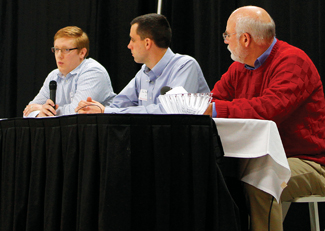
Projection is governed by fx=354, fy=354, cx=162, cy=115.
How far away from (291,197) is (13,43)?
10.6ft

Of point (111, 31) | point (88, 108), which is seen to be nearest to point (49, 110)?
point (88, 108)

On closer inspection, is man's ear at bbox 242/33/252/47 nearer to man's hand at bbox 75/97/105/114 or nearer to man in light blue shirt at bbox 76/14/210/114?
man in light blue shirt at bbox 76/14/210/114

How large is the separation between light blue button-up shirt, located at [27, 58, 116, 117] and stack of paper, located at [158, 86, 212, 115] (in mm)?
1115

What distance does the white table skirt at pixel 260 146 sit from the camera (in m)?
1.23

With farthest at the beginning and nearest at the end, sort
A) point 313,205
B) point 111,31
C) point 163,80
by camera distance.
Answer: point 111,31, point 163,80, point 313,205

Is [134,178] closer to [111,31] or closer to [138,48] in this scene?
[138,48]

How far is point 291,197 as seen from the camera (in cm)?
142

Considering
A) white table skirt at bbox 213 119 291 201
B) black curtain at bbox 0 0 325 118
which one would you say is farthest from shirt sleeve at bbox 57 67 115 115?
white table skirt at bbox 213 119 291 201

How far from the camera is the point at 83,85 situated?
96.6 inches

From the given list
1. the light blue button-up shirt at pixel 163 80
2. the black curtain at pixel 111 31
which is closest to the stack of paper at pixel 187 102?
the light blue button-up shirt at pixel 163 80

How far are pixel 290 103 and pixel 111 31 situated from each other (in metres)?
2.32

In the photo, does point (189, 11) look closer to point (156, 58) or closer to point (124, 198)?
point (156, 58)

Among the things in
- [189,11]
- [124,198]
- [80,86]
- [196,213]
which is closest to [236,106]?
[196,213]

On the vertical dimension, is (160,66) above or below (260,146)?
above
